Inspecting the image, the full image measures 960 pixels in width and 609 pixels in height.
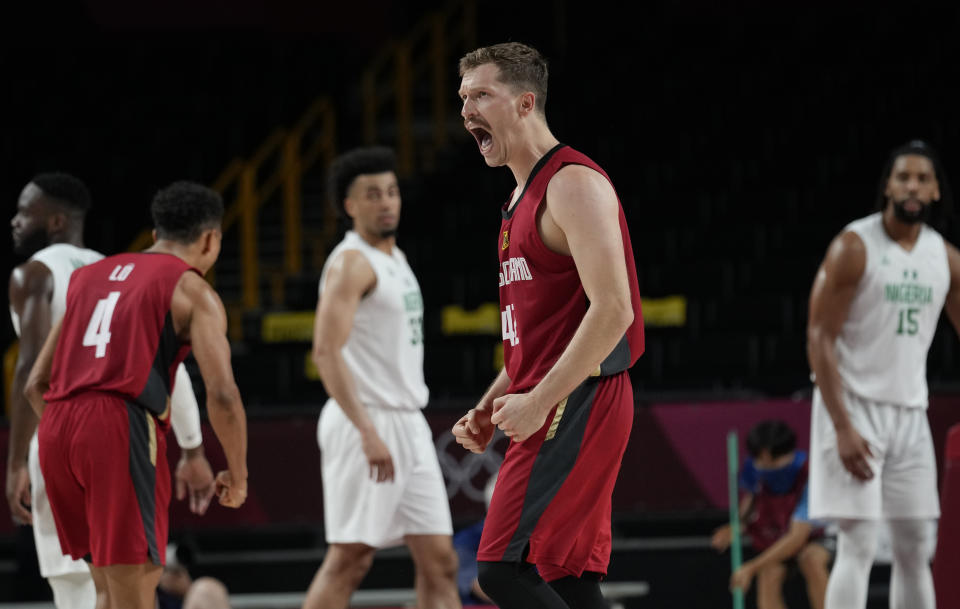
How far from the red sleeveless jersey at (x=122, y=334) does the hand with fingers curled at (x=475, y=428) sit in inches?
50.0

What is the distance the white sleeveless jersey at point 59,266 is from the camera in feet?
16.6

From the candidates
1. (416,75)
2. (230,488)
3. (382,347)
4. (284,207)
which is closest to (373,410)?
(382,347)

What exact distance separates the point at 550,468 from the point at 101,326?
1737mm

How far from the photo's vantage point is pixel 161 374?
173 inches

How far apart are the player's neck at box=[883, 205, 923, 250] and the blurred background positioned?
7.48 feet

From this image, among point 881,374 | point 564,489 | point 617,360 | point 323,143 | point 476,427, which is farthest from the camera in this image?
point 323,143

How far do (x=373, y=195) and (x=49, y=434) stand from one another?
1864mm

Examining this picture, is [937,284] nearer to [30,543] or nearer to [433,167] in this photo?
[30,543]

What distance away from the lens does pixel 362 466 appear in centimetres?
542

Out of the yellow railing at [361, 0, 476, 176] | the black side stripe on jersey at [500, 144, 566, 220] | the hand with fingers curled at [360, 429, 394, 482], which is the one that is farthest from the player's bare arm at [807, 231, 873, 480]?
the yellow railing at [361, 0, 476, 176]

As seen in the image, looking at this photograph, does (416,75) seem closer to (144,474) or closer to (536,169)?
(144,474)

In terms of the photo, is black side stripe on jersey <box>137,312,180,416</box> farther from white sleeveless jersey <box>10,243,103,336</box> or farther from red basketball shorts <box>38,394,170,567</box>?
white sleeveless jersey <box>10,243,103,336</box>

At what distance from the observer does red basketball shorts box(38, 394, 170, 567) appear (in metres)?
4.20

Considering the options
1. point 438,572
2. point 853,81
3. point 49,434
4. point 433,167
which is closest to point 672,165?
point 853,81
